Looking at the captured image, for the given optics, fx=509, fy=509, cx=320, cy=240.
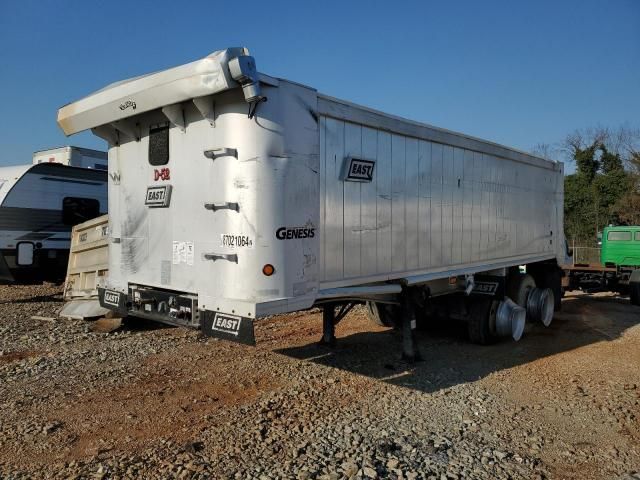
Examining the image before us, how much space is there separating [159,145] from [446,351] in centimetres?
497

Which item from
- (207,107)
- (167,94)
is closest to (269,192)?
(207,107)

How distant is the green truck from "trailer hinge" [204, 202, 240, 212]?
13.5 meters

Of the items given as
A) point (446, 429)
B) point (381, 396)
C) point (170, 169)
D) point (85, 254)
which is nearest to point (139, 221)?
point (170, 169)

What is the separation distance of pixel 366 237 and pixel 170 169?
7.00ft

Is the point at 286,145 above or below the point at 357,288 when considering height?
above

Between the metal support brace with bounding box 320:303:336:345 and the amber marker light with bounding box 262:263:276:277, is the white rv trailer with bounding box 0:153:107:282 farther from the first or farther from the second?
the amber marker light with bounding box 262:263:276:277

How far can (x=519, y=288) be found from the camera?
9.27 m

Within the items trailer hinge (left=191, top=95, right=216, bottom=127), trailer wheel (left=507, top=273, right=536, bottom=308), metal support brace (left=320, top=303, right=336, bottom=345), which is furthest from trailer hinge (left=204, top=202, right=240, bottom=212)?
trailer wheel (left=507, top=273, right=536, bottom=308)

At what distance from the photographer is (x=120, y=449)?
Answer: 4035 mm

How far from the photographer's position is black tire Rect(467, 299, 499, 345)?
309 inches

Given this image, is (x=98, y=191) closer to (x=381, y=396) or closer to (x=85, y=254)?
(x=85, y=254)

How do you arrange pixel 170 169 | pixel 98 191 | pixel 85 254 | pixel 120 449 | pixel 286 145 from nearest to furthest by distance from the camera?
pixel 120 449 → pixel 286 145 → pixel 170 169 → pixel 85 254 → pixel 98 191

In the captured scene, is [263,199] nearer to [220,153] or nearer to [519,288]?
[220,153]

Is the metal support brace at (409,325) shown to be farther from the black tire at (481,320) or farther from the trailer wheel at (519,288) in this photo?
the trailer wheel at (519,288)
